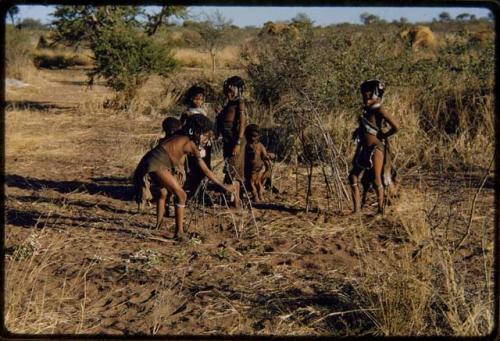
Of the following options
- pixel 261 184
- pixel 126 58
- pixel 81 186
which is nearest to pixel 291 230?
pixel 261 184

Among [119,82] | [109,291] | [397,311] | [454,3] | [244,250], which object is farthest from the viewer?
[119,82]

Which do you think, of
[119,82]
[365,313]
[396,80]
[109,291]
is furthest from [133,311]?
[119,82]

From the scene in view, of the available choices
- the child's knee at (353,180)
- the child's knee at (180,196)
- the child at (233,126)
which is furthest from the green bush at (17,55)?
the child's knee at (353,180)

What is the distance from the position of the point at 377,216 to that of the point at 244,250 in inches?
63.0

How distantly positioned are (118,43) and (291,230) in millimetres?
11504

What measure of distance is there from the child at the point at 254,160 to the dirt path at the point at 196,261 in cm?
30

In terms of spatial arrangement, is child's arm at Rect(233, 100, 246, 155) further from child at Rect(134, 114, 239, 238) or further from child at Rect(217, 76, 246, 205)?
child at Rect(134, 114, 239, 238)

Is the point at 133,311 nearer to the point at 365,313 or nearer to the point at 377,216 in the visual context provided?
the point at 365,313

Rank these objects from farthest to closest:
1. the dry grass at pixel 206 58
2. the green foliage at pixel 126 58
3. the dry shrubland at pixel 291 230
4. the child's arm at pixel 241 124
Answer: the dry grass at pixel 206 58, the green foliage at pixel 126 58, the child's arm at pixel 241 124, the dry shrubland at pixel 291 230

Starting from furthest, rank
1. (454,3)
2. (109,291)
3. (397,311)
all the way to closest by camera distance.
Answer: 1. (109,291)
2. (397,311)
3. (454,3)

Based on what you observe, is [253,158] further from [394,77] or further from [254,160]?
[394,77]

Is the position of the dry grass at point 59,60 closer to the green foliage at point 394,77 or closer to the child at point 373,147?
the green foliage at point 394,77

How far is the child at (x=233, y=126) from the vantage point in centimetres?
687

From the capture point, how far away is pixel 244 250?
18.3ft
